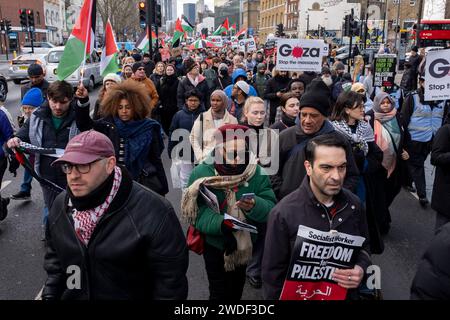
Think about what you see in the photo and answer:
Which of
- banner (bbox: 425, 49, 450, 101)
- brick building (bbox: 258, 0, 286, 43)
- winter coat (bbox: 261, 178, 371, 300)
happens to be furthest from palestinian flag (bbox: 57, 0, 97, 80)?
brick building (bbox: 258, 0, 286, 43)

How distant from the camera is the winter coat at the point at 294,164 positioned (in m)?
3.60

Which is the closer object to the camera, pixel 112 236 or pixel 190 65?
pixel 112 236

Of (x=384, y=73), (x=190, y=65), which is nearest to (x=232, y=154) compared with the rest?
(x=190, y=65)

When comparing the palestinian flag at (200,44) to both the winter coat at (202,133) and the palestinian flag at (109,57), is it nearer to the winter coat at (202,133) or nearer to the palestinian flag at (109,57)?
the palestinian flag at (109,57)

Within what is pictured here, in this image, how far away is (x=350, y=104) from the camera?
4.32 meters

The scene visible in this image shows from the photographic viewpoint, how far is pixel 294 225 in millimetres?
2562

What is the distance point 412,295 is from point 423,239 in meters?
3.86

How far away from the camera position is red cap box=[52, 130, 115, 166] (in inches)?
91.1

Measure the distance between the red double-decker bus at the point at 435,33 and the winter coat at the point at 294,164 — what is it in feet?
122

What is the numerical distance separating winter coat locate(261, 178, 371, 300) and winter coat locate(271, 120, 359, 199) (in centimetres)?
95

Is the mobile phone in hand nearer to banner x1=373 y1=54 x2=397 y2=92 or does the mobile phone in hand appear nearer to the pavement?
the pavement

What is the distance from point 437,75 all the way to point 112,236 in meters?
5.00

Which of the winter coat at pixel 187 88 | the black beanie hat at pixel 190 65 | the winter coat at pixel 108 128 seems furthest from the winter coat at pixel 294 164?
the black beanie hat at pixel 190 65

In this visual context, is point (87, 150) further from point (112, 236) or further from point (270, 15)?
point (270, 15)
